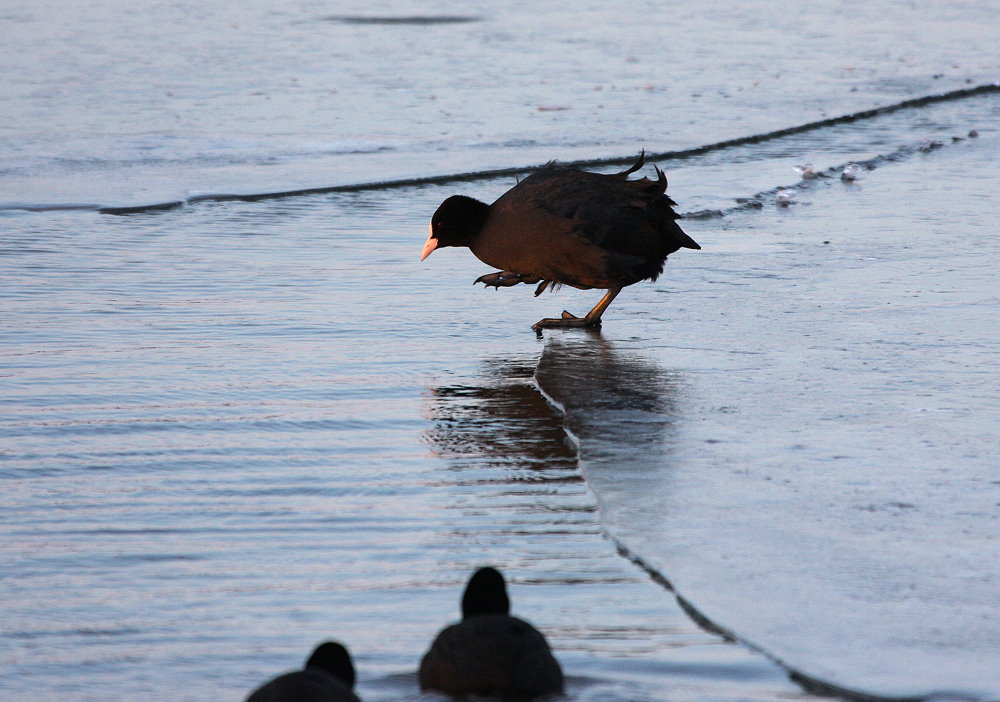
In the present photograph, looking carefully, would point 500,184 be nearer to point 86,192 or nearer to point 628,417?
point 86,192

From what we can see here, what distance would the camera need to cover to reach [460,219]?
26.0 ft

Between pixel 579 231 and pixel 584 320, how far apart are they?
0.55 m

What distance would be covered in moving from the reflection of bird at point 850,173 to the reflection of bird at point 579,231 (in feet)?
14.8

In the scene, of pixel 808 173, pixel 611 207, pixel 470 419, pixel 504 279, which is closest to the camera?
pixel 470 419

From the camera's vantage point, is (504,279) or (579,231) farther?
(504,279)

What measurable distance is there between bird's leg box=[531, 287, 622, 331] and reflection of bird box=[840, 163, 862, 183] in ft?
15.5

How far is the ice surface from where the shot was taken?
12.9 feet

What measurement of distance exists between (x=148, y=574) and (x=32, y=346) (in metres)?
3.04

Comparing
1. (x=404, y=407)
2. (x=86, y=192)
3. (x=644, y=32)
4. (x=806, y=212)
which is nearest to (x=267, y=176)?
(x=86, y=192)

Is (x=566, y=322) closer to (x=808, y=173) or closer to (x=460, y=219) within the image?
(x=460, y=219)

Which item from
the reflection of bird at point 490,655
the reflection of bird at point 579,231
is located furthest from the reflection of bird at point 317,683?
the reflection of bird at point 579,231

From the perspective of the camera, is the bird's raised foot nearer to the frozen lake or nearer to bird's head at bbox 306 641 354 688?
the frozen lake

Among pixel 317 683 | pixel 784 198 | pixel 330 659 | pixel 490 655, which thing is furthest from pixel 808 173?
pixel 317 683

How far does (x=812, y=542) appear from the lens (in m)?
4.48
